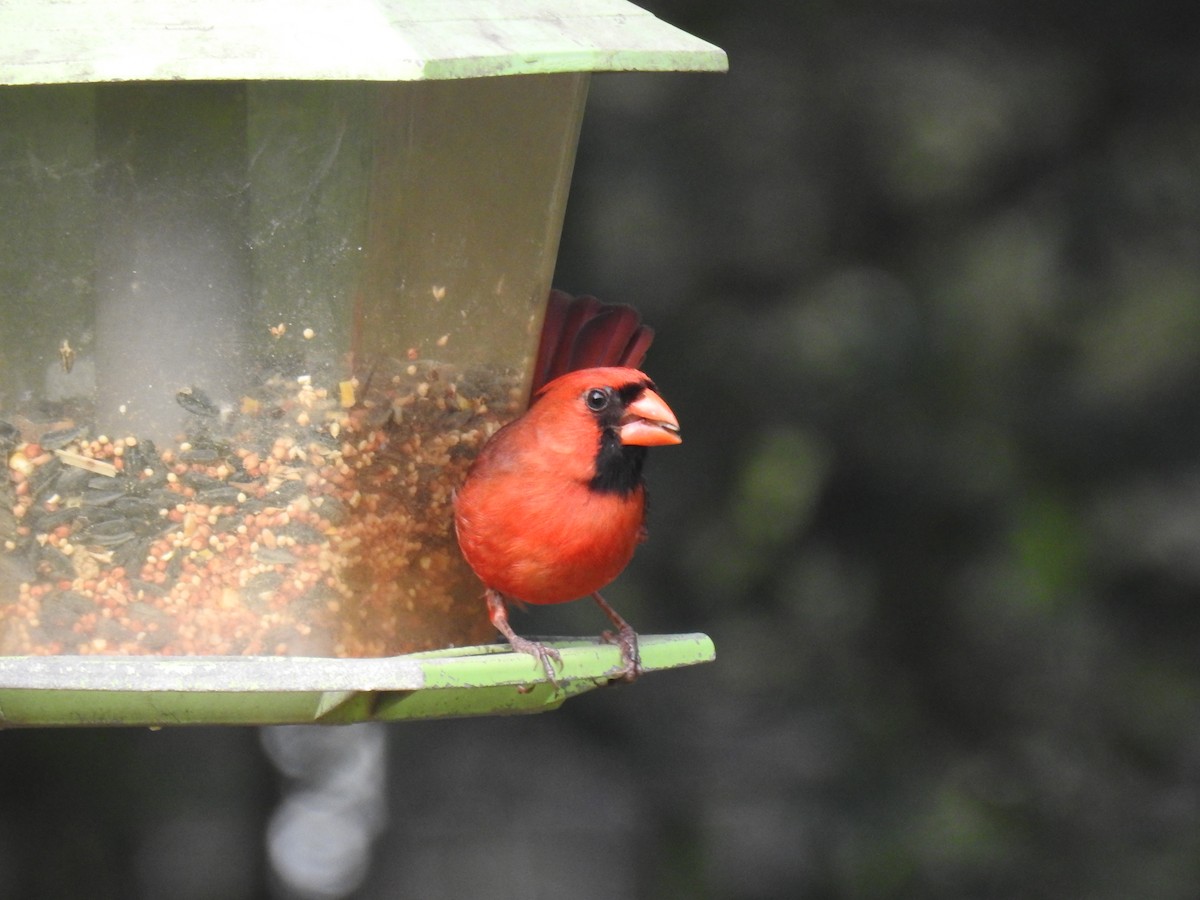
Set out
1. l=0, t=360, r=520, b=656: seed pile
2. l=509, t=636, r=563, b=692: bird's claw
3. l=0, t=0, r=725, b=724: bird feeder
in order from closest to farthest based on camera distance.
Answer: l=0, t=0, r=725, b=724: bird feeder < l=509, t=636, r=563, b=692: bird's claw < l=0, t=360, r=520, b=656: seed pile

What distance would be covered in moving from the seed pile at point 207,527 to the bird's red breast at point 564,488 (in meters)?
0.18

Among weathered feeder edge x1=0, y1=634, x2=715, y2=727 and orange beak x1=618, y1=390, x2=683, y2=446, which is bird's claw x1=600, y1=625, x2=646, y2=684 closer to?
weathered feeder edge x1=0, y1=634, x2=715, y2=727

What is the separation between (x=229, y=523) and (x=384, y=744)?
2.62 m

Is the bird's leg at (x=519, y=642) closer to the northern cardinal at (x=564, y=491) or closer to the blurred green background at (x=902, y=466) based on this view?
the northern cardinal at (x=564, y=491)

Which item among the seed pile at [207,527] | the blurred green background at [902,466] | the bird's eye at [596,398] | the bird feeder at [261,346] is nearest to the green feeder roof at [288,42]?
the bird feeder at [261,346]

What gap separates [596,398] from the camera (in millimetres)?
2660

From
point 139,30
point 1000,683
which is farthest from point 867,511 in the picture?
point 139,30

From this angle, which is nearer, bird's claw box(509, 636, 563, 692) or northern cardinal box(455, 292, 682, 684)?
bird's claw box(509, 636, 563, 692)

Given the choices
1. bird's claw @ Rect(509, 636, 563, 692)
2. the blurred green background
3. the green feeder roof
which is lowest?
the blurred green background

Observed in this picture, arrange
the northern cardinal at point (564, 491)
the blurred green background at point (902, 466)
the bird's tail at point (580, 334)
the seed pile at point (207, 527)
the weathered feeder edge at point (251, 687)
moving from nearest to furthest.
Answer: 1. the weathered feeder edge at point (251, 687)
2. the seed pile at point (207, 527)
3. the northern cardinal at point (564, 491)
4. the bird's tail at point (580, 334)
5. the blurred green background at point (902, 466)

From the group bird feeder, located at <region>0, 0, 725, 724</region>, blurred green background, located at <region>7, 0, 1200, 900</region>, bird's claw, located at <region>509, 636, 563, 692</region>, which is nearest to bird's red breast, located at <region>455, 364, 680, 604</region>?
bird feeder, located at <region>0, 0, 725, 724</region>

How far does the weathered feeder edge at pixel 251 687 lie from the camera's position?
1887mm

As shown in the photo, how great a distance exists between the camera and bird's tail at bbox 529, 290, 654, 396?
287cm

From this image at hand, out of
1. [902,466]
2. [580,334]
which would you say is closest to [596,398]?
[580,334]
